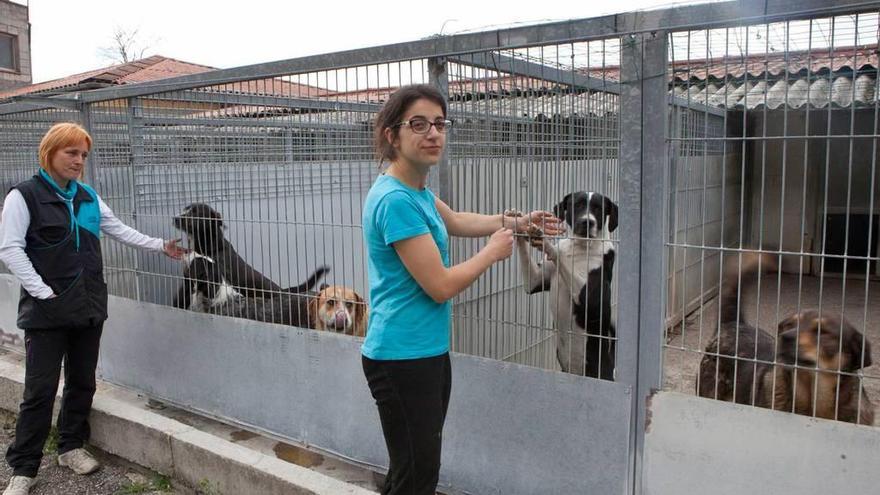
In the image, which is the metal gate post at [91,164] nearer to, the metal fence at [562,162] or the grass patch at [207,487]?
the metal fence at [562,162]

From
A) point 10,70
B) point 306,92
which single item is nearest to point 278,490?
point 306,92

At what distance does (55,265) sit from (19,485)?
Answer: 1.27 metres

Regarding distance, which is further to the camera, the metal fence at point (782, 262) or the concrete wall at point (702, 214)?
the concrete wall at point (702, 214)

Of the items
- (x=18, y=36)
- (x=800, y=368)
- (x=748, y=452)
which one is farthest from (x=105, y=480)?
(x=18, y=36)

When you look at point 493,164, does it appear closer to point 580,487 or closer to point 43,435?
point 580,487

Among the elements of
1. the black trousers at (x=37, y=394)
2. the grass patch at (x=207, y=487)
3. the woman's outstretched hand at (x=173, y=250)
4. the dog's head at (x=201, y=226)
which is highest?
the dog's head at (x=201, y=226)

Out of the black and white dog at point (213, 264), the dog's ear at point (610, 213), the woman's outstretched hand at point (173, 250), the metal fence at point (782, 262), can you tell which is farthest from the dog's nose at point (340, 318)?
the metal fence at point (782, 262)

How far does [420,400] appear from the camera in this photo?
217 centimetres

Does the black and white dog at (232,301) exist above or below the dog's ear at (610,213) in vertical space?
below

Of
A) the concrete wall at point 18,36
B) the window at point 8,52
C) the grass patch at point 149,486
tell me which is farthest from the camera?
the window at point 8,52

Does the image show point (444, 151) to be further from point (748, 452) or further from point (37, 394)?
point (37, 394)

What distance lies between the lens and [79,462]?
13.2ft

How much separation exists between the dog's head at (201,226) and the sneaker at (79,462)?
1477 mm

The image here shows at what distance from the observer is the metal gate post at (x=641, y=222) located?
8.38 feet
